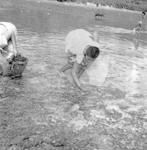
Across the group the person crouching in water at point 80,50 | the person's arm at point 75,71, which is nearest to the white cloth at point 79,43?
the person crouching in water at point 80,50

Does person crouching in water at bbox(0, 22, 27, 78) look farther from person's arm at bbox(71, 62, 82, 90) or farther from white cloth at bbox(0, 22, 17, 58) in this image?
person's arm at bbox(71, 62, 82, 90)

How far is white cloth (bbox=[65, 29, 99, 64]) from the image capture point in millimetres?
6891

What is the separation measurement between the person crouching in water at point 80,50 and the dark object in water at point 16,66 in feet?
4.19

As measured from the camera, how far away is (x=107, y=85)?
8445mm

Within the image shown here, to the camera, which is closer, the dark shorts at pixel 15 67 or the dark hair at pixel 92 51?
the dark hair at pixel 92 51

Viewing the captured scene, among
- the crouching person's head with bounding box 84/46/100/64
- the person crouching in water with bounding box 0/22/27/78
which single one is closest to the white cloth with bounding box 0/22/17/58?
the person crouching in water with bounding box 0/22/27/78

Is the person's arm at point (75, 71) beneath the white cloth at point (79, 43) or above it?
beneath

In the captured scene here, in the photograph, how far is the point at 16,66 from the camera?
24.5 feet

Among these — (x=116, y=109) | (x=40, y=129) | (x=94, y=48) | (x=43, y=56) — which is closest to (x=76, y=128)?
(x=40, y=129)

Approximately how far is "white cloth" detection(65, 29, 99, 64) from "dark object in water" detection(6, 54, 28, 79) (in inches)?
50.4

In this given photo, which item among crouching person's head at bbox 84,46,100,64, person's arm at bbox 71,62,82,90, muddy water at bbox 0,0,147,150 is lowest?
muddy water at bbox 0,0,147,150

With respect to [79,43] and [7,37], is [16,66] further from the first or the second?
[79,43]

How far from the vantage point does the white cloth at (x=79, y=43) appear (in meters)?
6.89

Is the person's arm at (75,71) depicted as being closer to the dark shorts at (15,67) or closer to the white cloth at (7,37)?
the dark shorts at (15,67)
